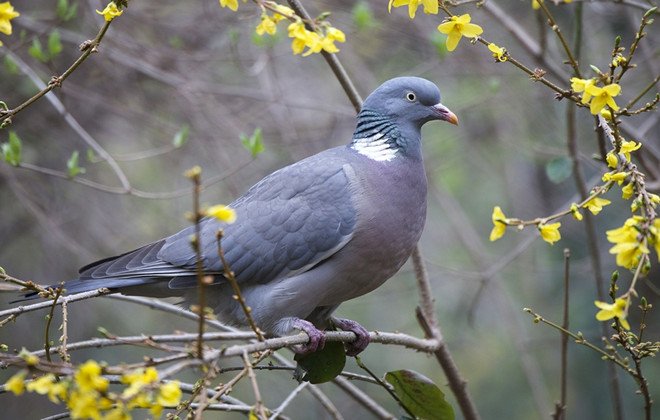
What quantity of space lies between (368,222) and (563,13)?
362cm

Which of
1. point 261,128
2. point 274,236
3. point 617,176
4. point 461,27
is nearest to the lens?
point 617,176

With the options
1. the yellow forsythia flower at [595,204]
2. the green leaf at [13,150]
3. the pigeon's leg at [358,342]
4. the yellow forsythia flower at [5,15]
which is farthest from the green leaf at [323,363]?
the green leaf at [13,150]

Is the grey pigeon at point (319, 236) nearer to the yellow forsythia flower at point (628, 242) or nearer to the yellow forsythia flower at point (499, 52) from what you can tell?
the yellow forsythia flower at point (499, 52)

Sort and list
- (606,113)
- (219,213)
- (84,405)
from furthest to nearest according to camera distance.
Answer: (606,113) < (219,213) < (84,405)

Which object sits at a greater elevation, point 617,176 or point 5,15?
point 5,15

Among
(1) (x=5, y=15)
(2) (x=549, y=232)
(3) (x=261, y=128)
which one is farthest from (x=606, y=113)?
(3) (x=261, y=128)

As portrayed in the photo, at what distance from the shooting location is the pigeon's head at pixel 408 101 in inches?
130

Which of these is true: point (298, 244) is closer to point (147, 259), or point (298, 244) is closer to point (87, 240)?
point (147, 259)

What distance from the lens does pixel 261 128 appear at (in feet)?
18.3

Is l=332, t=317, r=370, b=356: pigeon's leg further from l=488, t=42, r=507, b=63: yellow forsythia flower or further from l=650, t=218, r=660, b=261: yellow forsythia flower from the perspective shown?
l=650, t=218, r=660, b=261: yellow forsythia flower

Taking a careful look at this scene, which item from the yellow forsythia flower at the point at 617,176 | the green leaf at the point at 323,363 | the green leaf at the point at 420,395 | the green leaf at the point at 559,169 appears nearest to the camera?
the yellow forsythia flower at the point at 617,176

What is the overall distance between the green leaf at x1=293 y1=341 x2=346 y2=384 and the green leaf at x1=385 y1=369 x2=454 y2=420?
20cm

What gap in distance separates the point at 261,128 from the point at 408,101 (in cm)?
240

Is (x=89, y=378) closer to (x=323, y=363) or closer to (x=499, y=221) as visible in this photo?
(x=499, y=221)
